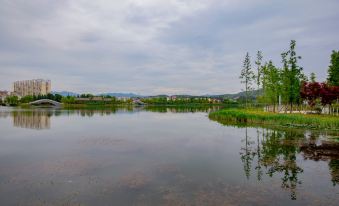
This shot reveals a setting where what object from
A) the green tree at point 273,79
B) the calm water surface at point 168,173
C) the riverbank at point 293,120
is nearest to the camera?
the calm water surface at point 168,173

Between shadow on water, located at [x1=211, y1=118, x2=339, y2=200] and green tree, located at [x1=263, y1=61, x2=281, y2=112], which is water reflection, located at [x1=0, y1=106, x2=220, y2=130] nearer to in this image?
shadow on water, located at [x1=211, y1=118, x2=339, y2=200]

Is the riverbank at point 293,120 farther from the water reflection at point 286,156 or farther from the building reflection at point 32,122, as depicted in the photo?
the building reflection at point 32,122

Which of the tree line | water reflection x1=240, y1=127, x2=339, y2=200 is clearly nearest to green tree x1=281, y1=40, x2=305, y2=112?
the tree line

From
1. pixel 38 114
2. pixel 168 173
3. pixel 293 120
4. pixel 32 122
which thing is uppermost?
pixel 293 120

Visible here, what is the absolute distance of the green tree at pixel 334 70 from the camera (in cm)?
4429

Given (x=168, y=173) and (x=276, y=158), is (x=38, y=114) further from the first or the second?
(x=276, y=158)

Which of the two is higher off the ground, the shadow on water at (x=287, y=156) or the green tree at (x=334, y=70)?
the green tree at (x=334, y=70)

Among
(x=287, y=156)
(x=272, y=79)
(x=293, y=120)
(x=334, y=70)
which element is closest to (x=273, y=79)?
(x=272, y=79)

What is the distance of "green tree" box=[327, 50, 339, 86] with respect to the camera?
44.3m

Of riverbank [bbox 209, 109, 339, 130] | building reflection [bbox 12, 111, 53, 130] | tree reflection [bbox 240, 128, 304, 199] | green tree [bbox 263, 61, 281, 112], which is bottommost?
tree reflection [bbox 240, 128, 304, 199]

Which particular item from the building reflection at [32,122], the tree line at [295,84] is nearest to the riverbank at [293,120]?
the tree line at [295,84]

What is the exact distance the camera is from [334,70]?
4503cm

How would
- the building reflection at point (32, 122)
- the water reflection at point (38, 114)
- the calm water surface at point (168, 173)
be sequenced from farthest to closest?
the water reflection at point (38, 114)
the building reflection at point (32, 122)
the calm water surface at point (168, 173)

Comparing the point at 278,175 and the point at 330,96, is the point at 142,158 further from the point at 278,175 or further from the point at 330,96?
the point at 330,96
